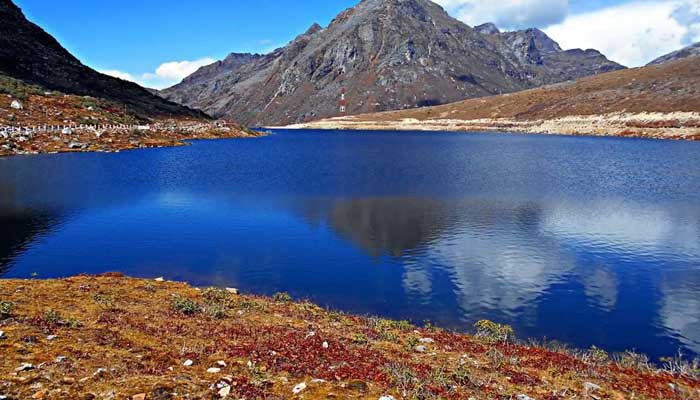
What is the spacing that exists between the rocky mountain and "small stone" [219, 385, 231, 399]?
168 m

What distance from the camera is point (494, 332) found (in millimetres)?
21016

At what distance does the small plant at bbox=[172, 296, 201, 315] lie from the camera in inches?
747

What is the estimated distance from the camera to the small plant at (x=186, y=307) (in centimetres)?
1897

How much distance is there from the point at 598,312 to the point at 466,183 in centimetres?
4326

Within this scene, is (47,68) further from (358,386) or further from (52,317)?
(358,386)

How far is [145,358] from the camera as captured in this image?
1292 centimetres

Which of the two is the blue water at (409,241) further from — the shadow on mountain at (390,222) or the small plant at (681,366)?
the small plant at (681,366)

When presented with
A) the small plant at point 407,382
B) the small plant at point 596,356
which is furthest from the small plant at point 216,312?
the small plant at point 596,356

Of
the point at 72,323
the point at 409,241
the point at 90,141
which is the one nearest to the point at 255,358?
the point at 72,323

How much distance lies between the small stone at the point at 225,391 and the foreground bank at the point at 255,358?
0.08 feet

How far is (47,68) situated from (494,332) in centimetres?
19918

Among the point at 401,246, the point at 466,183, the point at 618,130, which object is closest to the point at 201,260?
the point at 401,246

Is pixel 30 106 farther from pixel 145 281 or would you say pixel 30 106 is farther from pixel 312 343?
pixel 312 343

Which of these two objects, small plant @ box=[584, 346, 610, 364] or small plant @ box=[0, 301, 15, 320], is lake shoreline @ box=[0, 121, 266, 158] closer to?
small plant @ box=[0, 301, 15, 320]
